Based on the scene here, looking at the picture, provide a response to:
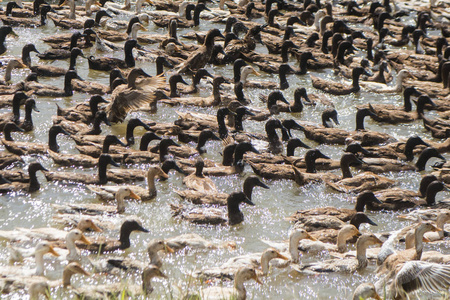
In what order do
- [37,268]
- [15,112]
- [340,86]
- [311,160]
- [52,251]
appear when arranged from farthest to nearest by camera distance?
[340,86] → [15,112] → [311,160] → [52,251] → [37,268]

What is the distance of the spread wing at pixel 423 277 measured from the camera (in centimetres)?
790

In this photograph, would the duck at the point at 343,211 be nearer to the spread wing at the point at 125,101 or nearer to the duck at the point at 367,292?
the duck at the point at 367,292

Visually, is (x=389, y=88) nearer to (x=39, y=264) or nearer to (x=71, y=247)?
(x=71, y=247)

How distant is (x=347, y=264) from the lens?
959cm

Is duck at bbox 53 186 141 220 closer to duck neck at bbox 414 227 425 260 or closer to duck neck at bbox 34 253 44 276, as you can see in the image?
duck neck at bbox 34 253 44 276

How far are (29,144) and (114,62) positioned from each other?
515 centimetres

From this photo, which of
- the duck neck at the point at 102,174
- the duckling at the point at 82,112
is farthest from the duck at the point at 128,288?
the duckling at the point at 82,112

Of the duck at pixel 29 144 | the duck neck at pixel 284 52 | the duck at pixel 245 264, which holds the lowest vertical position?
the duck at pixel 245 264

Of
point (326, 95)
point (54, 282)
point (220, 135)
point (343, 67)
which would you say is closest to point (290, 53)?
point (343, 67)

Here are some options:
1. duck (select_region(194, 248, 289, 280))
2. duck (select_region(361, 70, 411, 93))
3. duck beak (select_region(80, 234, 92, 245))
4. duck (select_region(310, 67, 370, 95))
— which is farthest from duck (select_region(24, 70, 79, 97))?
duck (select_region(194, 248, 289, 280))

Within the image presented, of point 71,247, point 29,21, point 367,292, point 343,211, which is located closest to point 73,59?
point 29,21

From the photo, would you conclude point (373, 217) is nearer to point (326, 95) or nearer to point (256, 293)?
point (256, 293)

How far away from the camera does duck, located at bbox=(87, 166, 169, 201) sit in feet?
37.2

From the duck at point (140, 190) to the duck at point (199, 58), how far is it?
19.8ft
